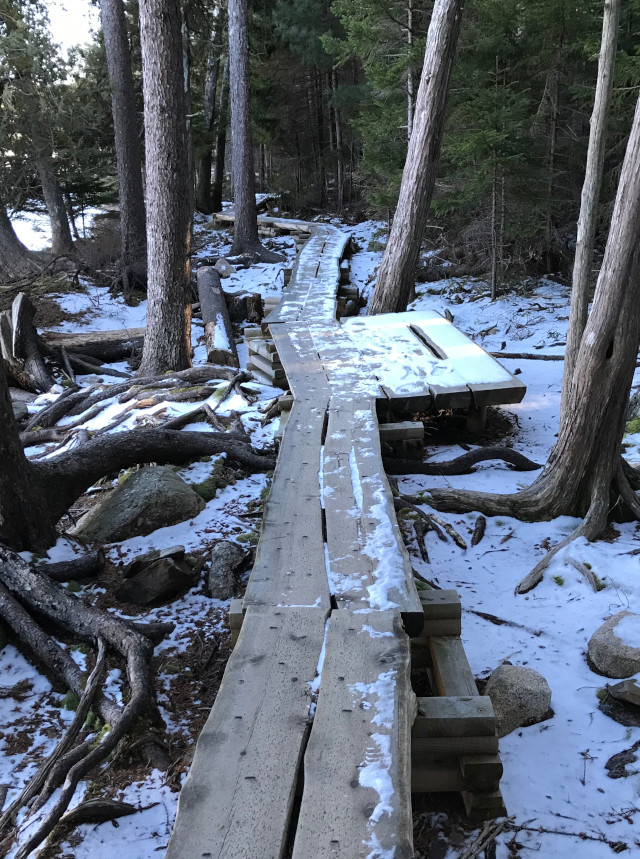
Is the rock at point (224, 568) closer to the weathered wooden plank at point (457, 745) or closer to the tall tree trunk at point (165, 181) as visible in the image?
the weathered wooden plank at point (457, 745)

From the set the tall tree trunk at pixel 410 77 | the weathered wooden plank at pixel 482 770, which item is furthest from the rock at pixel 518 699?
the tall tree trunk at pixel 410 77

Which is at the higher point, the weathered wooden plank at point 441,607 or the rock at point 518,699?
the weathered wooden plank at point 441,607

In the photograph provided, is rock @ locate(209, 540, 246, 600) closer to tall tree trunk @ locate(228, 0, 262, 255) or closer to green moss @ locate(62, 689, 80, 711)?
green moss @ locate(62, 689, 80, 711)

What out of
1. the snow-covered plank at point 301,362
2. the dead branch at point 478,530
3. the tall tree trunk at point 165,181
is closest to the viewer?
the dead branch at point 478,530

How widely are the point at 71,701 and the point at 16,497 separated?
169 centimetres

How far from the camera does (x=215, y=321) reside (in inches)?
439

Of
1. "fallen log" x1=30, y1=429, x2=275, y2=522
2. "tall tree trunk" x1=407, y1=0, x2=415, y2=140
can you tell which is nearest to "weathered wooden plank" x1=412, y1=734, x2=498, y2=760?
"fallen log" x1=30, y1=429, x2=275, y2=522

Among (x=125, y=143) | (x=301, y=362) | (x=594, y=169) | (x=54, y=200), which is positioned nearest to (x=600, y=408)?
(x=594, y=169)

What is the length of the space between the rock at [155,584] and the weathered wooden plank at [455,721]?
83.8 inches

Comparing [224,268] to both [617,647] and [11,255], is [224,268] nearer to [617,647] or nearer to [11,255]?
[11,255]

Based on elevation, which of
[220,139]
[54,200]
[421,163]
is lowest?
[54,200]

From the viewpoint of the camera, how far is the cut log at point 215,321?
976 centimetres

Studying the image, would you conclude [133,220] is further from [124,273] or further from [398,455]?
[398,455]

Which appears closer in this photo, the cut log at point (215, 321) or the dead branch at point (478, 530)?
the dead branch at point (478, 530)
